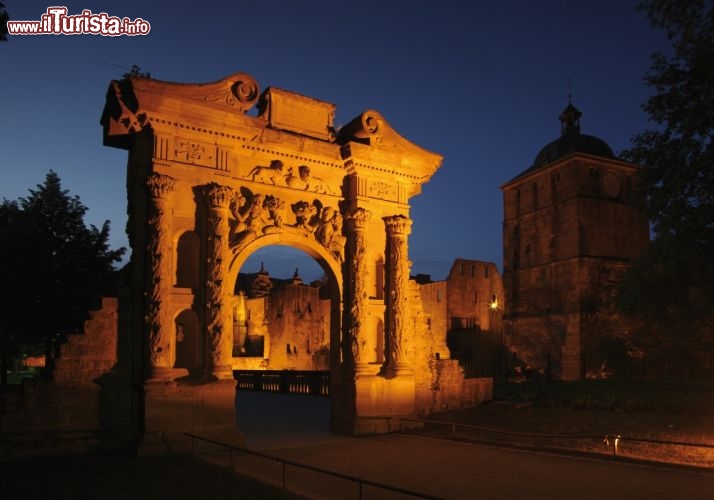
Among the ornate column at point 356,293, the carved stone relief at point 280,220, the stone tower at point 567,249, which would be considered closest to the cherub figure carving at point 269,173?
the carved stone relief at point 280,220

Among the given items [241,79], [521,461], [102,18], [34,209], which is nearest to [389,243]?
[241,79]

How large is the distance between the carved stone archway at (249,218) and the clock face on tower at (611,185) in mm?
40918

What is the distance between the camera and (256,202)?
1345 cm

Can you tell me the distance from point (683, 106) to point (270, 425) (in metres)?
13.0

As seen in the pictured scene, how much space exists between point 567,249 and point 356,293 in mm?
40169

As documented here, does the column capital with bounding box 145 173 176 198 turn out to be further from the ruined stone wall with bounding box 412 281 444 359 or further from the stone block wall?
A: the ruined stone wall with bounding box 412 281 444 359

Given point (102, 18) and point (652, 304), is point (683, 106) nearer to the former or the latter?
point (652, 304)

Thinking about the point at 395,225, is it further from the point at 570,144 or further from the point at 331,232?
the point at 570,144

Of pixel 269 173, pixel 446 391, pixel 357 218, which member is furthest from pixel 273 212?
pixel 446 391

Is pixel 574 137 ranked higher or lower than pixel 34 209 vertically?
higher

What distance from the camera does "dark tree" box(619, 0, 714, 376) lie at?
48.6 feet

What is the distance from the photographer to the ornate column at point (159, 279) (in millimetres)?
11570

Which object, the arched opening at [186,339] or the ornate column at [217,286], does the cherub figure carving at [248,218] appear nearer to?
the ornate column at [217,286]

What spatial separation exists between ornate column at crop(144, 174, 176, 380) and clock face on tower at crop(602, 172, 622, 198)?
47156 mm
